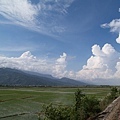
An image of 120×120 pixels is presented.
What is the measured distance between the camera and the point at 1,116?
5934 cm

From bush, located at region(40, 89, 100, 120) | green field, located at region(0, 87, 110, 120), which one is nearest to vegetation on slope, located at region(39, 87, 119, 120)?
bush, located at region(40, 89, 100, 120)

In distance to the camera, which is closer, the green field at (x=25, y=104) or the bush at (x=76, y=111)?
the bush at (x=76, y=111)

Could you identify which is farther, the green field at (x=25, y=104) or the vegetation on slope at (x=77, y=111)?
the green field at (x=25, y=104)

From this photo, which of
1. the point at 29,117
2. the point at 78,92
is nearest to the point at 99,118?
the point at 78,92

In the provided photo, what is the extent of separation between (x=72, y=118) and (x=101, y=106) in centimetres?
750

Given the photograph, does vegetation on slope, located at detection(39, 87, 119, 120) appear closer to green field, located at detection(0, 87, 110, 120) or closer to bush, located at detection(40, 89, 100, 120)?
bush, located at detection(40, 89, 100, 120)

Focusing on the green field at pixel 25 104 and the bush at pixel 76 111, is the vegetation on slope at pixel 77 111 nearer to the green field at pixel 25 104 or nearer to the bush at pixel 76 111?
the bush at pixel 76 111

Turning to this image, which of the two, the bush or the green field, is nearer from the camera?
the bush

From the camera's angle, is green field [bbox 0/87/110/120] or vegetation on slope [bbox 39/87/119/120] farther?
green field [bbox 0/87/110/120]

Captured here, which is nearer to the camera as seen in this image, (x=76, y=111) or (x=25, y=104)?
(x=76, y=111)

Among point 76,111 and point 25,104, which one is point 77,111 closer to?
point 76,111

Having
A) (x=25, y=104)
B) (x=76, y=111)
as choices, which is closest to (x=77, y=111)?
(x=76, y=111)

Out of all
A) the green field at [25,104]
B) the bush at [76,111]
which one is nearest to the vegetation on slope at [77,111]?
the bush at [76,111]

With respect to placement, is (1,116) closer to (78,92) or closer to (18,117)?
(18,117)
